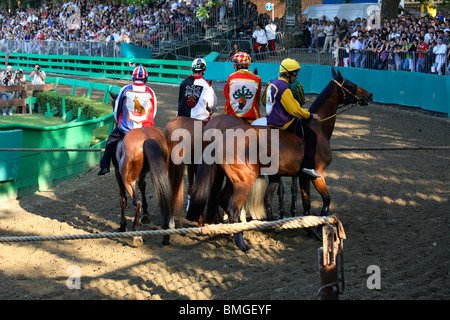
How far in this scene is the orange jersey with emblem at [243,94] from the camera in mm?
8883

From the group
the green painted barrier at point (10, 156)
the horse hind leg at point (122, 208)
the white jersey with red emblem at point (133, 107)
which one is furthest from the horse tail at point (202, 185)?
the green painted barrier at point (10, 156)

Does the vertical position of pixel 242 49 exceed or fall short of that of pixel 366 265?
it exceeds it

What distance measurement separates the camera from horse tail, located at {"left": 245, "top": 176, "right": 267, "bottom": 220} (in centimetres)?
834

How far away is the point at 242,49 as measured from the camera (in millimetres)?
28453

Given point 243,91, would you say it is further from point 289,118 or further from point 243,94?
point 289,118

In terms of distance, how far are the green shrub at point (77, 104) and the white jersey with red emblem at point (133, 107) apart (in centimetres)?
760

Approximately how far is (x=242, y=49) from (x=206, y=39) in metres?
3.18

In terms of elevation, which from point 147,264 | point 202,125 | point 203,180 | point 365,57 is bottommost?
point 147,264

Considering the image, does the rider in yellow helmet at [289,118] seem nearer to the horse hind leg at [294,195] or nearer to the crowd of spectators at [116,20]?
the horse hind leg at [294,195]

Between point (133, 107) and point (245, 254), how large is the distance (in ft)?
9.89

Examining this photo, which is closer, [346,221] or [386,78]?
[346,221]

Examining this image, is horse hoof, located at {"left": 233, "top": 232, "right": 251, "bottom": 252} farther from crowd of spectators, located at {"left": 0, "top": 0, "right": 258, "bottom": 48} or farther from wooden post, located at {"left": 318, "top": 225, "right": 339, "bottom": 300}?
crowd of spectators, located at {"left": 0, "top": 0, "right": 258, "bottom": 48}

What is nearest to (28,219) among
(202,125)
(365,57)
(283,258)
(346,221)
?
(202,125)

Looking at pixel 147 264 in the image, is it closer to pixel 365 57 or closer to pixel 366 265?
pixel 366 265
